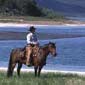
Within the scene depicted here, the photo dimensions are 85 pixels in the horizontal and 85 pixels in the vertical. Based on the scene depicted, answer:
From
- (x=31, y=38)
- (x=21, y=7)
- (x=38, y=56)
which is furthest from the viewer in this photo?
(x=21, y=7)

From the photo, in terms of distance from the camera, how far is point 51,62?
95.2 ft

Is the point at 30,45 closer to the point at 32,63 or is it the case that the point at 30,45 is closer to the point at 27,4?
the point at 32,63

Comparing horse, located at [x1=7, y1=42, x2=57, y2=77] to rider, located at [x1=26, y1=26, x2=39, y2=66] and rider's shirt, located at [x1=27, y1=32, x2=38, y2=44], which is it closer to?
rider, located at [x1=26, y1=26, x2=39, y2=66]

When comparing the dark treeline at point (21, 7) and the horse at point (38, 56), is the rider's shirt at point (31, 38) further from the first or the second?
the dark treeline at point (21, 7)

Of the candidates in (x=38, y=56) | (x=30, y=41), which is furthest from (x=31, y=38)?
(x=38, y=56)

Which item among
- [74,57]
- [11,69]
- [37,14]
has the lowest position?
[37,14]

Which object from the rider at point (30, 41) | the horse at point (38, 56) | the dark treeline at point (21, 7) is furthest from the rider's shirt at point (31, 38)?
the dark treeline at point (21, 7)

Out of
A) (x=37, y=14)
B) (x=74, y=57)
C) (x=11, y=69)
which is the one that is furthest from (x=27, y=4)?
(x=11, y=69)

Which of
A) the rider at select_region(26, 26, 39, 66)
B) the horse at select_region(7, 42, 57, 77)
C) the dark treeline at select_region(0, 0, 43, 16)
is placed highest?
the rider at select_region(26, 26, 39, 66)

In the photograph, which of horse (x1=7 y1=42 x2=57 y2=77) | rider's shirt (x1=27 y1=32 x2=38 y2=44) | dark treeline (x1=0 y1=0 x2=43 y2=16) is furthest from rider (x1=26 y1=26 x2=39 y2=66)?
dark treeline (x1=0 y1=0 x2=43 y2=16)

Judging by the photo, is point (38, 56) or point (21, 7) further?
point (21, 7)

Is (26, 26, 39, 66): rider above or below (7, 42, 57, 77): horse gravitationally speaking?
above

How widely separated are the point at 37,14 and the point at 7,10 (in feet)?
34.8

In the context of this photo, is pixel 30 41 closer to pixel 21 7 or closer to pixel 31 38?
pixel 31 38
